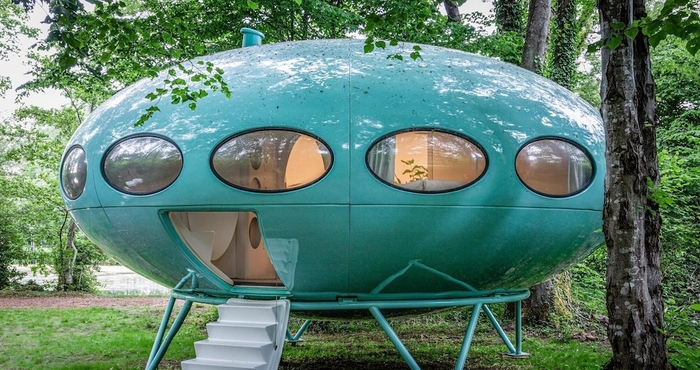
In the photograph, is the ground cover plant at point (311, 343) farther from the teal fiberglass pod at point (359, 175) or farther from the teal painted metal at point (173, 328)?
the teal fiberglass pod at point (359, 175)

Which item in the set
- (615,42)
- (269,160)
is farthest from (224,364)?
(615,42)

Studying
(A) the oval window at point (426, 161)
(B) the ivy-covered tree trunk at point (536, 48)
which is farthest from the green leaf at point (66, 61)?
(B) the ivy-covered tree trunk at point (536, 48)

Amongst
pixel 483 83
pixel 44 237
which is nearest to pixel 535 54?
pixel 483 83

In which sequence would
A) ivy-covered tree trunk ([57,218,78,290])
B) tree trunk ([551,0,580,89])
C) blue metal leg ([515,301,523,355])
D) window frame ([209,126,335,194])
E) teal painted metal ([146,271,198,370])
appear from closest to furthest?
window frame ([209,126,335,194])
teal painted metal ([146,271,198,370])
blue metal leg ([515,301,523,355])
tree trunk ([551,0,580,89])
ivy-covered tree trunk ([57,218,78,290])

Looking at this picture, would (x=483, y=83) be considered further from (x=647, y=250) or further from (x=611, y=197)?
(x=647, y=250)

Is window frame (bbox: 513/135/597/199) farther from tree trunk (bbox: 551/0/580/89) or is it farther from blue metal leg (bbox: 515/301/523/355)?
tree trunk (bbox: 551/0/580/89)

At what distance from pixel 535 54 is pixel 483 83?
24.0 ft

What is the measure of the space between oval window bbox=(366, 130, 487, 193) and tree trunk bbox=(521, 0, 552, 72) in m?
8.00

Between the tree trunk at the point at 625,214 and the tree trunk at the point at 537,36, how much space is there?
A: 8019mm

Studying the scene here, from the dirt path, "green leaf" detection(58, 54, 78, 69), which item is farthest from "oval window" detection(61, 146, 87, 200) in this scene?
the dirt path

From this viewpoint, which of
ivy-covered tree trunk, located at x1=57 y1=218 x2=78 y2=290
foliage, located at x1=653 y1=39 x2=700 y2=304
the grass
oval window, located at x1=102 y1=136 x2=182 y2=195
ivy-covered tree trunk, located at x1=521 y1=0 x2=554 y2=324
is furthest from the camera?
ivy-covered tree trunk, located at x1=57 y1=218 x2=78 y2=290

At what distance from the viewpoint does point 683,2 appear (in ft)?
12.0

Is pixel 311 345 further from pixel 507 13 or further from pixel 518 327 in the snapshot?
pixel 507 13

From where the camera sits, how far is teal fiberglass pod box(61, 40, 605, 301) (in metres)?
5.43
